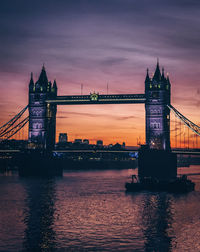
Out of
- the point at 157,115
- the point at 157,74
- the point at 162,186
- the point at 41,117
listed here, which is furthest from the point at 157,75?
the point at 162,186

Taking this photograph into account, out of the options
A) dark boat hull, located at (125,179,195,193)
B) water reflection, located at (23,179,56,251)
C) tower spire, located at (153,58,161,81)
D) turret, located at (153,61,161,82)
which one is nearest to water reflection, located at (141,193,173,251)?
water reflection, located at (23,179,56,251)

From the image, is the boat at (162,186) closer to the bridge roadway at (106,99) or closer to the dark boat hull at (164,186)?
the dark boat hull at (164,186)

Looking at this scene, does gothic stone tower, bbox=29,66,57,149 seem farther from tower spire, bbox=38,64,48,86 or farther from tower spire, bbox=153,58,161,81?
tower spire, bbox=153,58,161,81

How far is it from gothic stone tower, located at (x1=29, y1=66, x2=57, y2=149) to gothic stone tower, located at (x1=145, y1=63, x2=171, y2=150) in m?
29.6

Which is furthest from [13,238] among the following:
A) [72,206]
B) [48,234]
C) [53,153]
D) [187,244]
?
[53,153]

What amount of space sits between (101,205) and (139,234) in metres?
20.3

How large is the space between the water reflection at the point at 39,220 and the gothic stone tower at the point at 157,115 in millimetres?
40801

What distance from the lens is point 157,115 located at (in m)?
114

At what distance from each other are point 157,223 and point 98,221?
272 inches

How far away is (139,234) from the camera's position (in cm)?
4281

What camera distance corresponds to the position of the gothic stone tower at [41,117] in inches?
4837

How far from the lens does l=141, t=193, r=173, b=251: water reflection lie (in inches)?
1533

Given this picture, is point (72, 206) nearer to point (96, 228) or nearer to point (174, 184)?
point (96, 228)

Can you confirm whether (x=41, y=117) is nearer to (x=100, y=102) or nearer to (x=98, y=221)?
(x=100, y=102)
